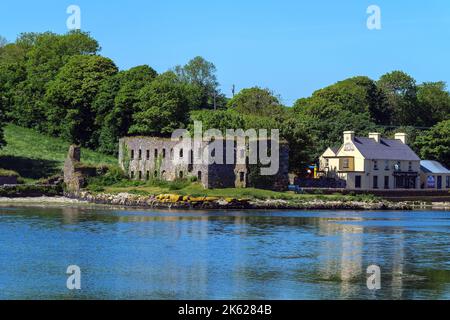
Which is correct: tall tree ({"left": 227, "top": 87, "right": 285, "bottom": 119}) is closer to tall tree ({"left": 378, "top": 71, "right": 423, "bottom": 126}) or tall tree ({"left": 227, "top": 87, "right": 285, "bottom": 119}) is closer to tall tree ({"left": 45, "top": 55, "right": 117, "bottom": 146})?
tall tree ({"left": 45, "top": 55, "right": 117, "bottom": 146})

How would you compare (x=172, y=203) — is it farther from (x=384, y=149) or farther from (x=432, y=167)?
(x=432, y=167)

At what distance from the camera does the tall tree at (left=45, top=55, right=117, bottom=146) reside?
9700 cm

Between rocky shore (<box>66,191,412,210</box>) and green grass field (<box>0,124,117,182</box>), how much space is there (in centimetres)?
987

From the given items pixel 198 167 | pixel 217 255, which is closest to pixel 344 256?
pixel 217 255

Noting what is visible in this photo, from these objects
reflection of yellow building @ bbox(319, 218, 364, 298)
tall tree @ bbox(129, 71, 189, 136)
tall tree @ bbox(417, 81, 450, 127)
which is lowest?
reflection of yellow building @ bbox(319, 218, 364, 298)

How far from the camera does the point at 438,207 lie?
8244 centimetres

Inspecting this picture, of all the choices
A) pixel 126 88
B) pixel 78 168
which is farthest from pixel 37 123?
pixel 78 168

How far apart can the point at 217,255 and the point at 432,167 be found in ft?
192

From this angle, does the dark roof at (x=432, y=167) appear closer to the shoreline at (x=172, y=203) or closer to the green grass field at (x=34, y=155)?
the shoreline at (x=172, y=203)

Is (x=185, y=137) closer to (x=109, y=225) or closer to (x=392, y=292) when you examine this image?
(x=109, y=225)

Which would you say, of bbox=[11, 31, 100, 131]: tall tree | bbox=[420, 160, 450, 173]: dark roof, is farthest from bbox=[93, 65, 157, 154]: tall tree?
bbox=[420, 160, 450, 173]: dark roof

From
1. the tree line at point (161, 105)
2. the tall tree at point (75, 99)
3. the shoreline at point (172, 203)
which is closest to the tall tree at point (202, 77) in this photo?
the tree line at point (161, 105)

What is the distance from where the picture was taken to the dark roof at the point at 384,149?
291 ft

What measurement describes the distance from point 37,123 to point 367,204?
45554 millimetres
